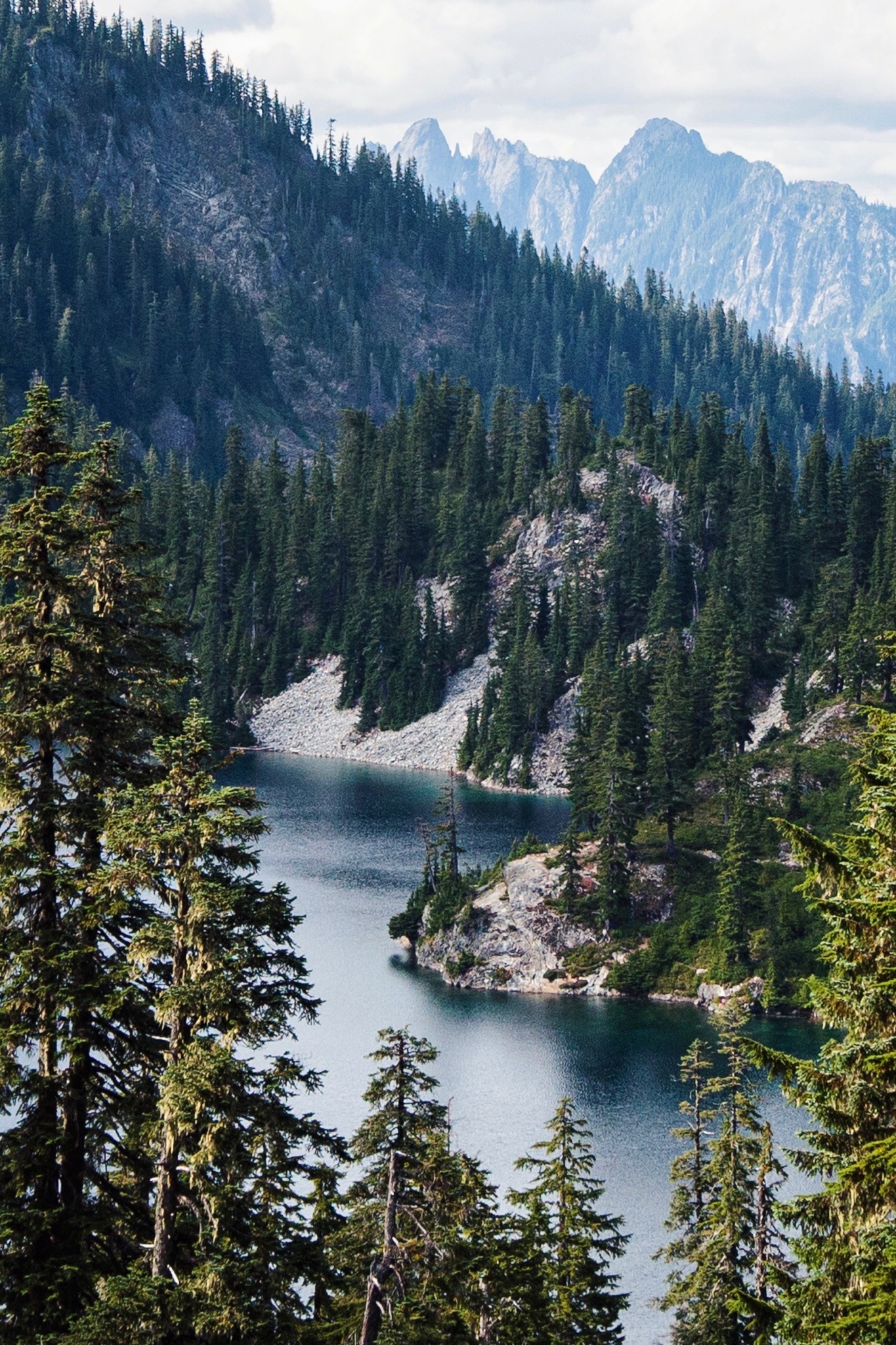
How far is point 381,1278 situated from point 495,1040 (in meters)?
59.0

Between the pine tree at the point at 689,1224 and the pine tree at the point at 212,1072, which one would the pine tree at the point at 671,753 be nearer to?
the pine tree at the point at 689,1224

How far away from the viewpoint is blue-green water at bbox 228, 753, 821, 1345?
65.4 m

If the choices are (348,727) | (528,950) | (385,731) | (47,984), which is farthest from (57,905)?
(348,727)

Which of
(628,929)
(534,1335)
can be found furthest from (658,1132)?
(534,1335)

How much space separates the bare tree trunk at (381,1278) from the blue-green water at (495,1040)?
16.6 m

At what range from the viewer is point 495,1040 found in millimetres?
83000

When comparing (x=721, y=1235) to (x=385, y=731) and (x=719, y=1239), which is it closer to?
(x=719, y=1239)

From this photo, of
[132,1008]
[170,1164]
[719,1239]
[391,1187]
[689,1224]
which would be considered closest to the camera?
[170,1164]

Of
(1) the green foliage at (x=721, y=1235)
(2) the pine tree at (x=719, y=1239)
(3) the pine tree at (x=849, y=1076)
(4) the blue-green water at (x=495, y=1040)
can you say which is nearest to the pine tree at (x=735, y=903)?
(4) the blue-green water at (x=495, y=1040)

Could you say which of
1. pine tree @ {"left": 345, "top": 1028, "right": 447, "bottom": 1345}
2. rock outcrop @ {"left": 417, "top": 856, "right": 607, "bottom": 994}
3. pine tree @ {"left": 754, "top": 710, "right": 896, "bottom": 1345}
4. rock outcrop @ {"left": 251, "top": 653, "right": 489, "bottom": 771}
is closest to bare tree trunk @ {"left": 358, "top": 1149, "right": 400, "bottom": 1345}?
pine tree @ {"left": 345, "top": 1028, "right": 447, "bottom": 1345}

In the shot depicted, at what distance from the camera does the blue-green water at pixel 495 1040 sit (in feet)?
215

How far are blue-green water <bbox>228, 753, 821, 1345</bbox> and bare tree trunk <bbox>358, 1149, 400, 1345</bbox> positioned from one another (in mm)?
16596

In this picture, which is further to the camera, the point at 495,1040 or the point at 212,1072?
the point at 495,1040

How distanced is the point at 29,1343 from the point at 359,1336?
6.72m
